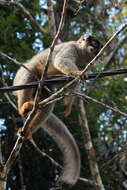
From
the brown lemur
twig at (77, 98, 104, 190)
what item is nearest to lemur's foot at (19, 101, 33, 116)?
the brown lemur

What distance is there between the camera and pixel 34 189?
9062 mm

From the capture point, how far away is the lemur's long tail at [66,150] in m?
6.24

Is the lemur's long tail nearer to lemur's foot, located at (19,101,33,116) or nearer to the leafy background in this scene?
lemur's foot, located at (19,101,33,116)

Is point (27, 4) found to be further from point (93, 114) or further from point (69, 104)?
point (69, 104)

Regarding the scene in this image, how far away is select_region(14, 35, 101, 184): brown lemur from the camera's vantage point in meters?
6.41

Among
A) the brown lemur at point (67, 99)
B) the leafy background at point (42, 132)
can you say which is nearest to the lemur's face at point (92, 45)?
the brown lemur at point (67, 99)

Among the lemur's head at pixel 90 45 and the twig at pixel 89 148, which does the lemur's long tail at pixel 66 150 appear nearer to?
the twig at pixel 89 148

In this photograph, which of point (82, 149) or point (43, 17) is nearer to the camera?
point (82, 149)

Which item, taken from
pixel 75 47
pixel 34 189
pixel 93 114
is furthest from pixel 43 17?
pixel 34 189

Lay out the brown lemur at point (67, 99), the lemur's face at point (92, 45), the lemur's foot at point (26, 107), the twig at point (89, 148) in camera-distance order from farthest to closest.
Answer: the twig at point (89, 148) → the lemur's face at point (92, 45) → the lemur's foot at point (26, 107) → the brown lemur at point (67, 99)

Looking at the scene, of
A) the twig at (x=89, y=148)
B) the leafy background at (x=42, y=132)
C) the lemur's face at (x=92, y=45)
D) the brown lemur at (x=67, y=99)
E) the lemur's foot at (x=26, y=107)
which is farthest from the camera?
the leafy background at (x=42, y=132)

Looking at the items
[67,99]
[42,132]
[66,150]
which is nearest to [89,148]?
[67,99]

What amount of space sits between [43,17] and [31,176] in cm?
436

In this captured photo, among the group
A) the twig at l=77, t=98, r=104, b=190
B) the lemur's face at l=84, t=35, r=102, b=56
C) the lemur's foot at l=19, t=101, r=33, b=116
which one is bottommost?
the twig at l=77, t=98, r=104, b=190
